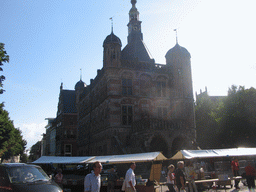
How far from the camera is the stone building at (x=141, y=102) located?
84.2ft

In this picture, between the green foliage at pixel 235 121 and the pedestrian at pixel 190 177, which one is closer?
the pedestrian at pixel 190 177

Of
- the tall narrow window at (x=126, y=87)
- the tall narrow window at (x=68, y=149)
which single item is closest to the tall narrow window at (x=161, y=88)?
the tall narrow window at (x=126, y=87)

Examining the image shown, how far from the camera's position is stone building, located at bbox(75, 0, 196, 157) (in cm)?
2565

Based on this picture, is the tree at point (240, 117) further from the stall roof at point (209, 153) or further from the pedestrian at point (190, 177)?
the pedestrian at point (190, 177)

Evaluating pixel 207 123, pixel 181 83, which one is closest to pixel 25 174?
pixel 181 83

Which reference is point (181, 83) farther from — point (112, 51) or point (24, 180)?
point (24, 180)

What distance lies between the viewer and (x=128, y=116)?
28438 millimetres

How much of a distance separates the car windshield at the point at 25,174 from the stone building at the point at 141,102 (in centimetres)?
1565

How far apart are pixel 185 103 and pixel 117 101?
806 cm

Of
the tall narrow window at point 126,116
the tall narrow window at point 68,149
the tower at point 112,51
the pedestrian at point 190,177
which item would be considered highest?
the tower at point 112,51

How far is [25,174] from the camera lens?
880cm

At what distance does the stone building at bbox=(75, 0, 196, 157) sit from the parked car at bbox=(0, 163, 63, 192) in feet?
51.7

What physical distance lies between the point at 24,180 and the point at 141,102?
2133 cm

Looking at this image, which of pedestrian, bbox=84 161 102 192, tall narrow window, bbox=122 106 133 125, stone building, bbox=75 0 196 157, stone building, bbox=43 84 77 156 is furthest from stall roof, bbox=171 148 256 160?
stone building, bbox=43 84 77 156
